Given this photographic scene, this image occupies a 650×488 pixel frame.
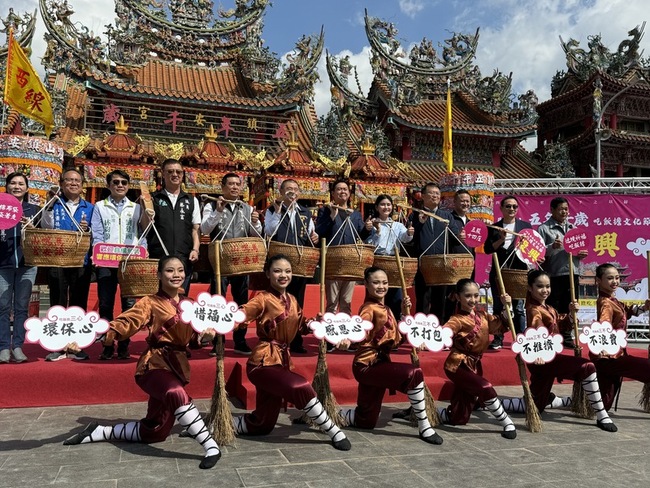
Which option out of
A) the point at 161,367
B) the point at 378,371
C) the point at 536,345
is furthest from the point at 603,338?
the point at 161,367

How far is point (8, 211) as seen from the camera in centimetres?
388

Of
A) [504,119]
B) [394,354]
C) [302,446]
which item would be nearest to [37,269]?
[302,446]

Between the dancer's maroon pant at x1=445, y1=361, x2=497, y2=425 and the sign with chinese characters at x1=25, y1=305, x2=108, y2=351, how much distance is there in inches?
94.1

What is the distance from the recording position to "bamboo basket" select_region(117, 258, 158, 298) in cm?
393

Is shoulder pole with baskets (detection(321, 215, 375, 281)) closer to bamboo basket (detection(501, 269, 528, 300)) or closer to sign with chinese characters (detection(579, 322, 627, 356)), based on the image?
bamboo basket (detection(501, 269, 528, 300))

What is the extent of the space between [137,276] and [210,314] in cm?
108

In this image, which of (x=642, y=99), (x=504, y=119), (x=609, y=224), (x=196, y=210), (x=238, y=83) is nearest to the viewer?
(x=196, y=210)

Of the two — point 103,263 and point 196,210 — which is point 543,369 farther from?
point 103,263

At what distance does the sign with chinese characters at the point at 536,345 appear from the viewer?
3.86 meters

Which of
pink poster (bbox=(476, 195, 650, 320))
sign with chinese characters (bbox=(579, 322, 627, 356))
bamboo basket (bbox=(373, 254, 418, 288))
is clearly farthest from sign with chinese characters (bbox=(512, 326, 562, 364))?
pink poster (bbox=(476, 195, 650, 320))

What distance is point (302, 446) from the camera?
3.26 metres

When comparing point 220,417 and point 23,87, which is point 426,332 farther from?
point 23,87

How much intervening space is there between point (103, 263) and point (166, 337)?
1.28 meters

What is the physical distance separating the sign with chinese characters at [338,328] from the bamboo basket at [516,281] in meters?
2.30
